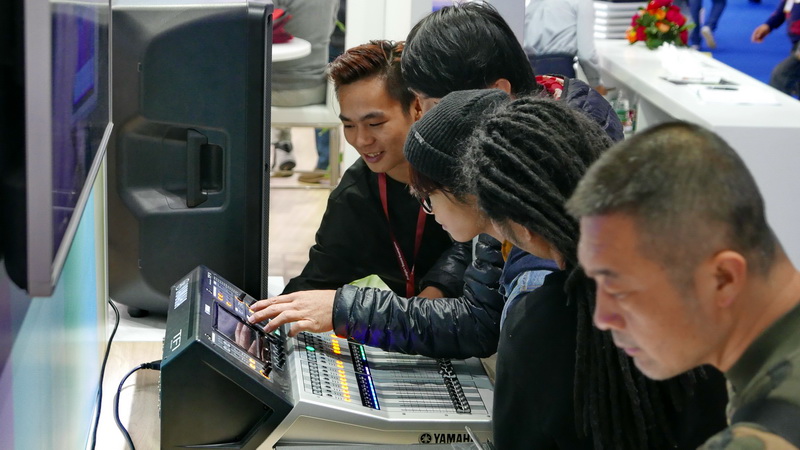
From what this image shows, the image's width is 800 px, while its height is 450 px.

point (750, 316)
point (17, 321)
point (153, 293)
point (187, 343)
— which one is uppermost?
point (750, 316)

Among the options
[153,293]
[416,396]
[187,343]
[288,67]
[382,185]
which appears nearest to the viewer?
[187,343]

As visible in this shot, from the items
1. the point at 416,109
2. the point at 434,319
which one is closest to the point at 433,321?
the point at 434,319

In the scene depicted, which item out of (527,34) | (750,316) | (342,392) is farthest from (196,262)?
(527,34)

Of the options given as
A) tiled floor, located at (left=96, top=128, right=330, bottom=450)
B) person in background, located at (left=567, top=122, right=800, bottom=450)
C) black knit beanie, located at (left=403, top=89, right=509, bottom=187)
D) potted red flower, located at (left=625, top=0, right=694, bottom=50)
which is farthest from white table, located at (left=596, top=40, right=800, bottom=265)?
person in background, located at (left=567, top=122, right=800, bottom=450)

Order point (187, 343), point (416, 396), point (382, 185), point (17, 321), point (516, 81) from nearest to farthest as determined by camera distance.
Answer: point (17, 321) < point (187, 343) < point (416, 396) < point (516, 81) < point (382, 185)

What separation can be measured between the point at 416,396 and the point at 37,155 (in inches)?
33.9

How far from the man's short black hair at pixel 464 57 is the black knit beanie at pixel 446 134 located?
1.46 ft

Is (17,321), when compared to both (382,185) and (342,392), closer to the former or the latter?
(342,392)

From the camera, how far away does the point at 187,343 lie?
141cm

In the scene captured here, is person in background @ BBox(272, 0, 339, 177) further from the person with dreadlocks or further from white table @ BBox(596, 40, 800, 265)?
the person with dreadlocks

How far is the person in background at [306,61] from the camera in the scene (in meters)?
4.09

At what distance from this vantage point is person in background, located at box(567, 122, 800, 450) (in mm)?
780

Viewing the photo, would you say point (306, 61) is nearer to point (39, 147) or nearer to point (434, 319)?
point (434, 319)

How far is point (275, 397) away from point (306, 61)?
2929mm
